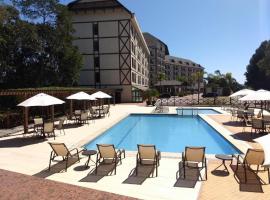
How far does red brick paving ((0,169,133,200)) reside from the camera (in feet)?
23.1

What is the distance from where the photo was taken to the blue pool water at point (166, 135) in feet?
47.0

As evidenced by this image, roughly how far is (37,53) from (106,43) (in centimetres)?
1349

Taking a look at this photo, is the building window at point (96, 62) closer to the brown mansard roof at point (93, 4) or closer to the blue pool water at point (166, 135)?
the brown mansard roof at point (93, 4)

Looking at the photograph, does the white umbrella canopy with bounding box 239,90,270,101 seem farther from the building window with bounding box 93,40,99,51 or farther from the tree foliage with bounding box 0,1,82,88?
the building window with bounding box 93,40,99,51

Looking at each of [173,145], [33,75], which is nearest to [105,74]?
[33,75]

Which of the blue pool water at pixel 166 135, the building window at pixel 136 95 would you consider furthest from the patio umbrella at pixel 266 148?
the building window at pixel 136 95

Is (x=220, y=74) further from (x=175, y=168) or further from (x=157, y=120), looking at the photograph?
(x=175, y=168)

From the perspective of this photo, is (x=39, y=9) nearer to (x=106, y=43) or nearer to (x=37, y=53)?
(x=37, y=53)

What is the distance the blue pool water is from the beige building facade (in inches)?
851

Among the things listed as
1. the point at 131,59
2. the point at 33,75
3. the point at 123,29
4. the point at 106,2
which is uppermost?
the point at 106,2

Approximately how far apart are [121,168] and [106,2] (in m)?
39.7

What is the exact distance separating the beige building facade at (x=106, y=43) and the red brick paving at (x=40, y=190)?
123ft

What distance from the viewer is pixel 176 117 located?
2547cm

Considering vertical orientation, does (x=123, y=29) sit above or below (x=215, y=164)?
above
